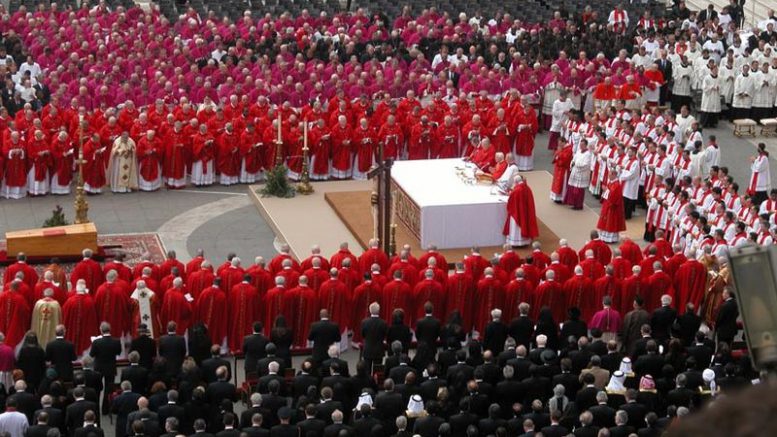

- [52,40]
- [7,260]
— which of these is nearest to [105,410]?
[7,260]

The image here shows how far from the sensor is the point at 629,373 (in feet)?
60.2

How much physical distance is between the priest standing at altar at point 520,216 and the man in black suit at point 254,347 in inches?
290

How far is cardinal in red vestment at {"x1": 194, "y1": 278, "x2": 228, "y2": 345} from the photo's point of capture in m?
21.0

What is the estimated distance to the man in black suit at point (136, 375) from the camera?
18.0 m

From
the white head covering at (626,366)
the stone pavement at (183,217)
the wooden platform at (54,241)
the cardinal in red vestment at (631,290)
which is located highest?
the white head covering at (626,366)

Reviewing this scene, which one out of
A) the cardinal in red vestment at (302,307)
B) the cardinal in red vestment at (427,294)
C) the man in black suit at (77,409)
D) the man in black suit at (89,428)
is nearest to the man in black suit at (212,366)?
the man in black suit at (77,409)

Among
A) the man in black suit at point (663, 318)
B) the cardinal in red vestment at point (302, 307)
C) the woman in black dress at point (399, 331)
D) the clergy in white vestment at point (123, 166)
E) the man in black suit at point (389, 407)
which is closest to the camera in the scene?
the man in black suit at point (389, 407)

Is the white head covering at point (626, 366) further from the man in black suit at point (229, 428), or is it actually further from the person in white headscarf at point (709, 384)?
Answer: the man in black suit at point (229, 428)

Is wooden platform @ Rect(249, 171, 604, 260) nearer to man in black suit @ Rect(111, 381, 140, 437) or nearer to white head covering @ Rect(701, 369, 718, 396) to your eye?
white head covering @ Rect(701, 369, 718, 396)

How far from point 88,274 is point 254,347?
3.68 meters

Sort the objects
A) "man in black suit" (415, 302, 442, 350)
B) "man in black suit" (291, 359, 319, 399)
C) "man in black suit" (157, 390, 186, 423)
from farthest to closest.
A: 1. "man in black suit" (415, 302, 442, 350)
2. "man in black suit" (291, 359, 319, 399)
3. "man in black suit" (157, 390, 186, 423)

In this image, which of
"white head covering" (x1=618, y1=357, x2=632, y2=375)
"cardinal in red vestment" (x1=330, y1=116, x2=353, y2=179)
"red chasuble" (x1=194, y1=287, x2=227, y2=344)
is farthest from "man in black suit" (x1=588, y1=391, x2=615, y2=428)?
"cardinal in red vestment" (x1=330, y1=116, x2=353, y2=179)

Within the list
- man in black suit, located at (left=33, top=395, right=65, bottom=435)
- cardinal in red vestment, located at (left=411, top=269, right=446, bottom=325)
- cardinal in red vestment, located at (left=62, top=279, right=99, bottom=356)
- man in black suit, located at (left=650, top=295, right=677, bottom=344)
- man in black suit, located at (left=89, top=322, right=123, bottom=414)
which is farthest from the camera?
cardinal in red vestment, located at (left=411, top=269, right=446, bottom=325)

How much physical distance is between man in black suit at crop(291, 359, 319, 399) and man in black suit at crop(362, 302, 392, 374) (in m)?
2.19
